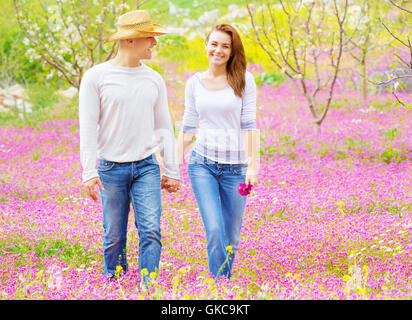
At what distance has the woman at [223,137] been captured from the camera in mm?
5020

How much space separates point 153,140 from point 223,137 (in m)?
0.65

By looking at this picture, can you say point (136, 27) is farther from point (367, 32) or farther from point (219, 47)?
point (367, 32)

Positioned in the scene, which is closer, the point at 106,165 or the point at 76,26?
the point at 106,165

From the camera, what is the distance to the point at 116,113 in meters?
4.78

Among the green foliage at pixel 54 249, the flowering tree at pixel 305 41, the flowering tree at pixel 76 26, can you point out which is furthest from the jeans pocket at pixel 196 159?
the flowering tree at pixel 76 26

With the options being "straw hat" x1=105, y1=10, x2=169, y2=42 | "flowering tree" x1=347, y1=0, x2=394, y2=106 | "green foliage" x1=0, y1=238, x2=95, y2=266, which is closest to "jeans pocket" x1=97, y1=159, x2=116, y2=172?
"straw hat" x1=105, y1=10, x2=169, y2=42

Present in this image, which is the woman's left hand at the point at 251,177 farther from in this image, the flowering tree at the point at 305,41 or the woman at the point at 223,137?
the flowering tree at the point at 305,41

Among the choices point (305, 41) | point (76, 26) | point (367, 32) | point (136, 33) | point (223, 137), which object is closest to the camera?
point (136, 33)

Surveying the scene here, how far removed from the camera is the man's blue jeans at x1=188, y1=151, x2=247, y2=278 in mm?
4930

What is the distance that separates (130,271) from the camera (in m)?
5.38

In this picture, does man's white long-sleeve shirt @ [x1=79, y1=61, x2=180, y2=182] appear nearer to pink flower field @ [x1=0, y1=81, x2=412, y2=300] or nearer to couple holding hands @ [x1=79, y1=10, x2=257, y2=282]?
couple holding hands @ [x1=79, y1=10, x2=257, y2=282]

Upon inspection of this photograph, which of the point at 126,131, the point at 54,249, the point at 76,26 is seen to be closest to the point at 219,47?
the point at 126,131

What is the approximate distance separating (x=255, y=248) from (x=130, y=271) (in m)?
1.64
